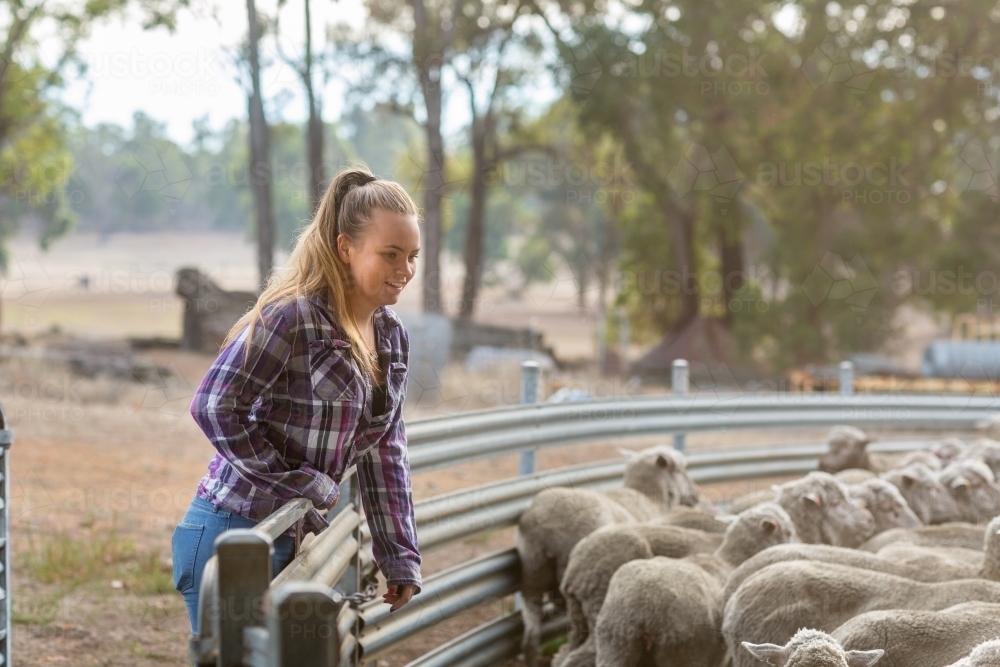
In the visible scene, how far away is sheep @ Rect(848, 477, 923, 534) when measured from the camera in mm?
5684

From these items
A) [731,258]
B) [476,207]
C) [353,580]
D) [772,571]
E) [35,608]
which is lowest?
[35,608]

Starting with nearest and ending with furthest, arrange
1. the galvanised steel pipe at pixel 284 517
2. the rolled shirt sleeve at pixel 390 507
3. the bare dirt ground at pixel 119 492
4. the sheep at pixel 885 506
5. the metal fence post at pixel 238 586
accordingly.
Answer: the metal fence post at pixel 238 586, the galvanised steel pipe at pixel 284 517, the rolled shirt sleeve at pixel 390 507, the bare dirt ground at pixel 119 492, the sheep at pixel 885 506

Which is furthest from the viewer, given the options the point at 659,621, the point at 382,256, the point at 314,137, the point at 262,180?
the point at 314,137

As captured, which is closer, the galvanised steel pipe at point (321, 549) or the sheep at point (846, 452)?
the galvanised steel pipe at point (321, 549)

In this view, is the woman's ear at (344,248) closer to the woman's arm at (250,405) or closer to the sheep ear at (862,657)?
the woman's arm at (250,405)

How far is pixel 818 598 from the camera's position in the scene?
4059 millimetres

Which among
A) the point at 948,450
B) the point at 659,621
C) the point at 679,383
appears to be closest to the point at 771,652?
the point at 659,621

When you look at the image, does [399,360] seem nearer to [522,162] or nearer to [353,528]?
[353,528]

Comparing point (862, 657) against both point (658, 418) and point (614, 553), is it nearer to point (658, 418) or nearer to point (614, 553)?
point (614, 553)

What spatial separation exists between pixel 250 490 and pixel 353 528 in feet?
2.76

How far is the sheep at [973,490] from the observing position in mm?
6082

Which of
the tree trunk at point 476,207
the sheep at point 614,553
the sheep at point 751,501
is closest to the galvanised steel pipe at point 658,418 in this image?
the sheep at point 614,553

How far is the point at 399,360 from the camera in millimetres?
3191

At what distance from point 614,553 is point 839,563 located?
36.5 inches
